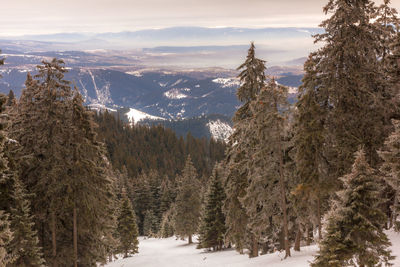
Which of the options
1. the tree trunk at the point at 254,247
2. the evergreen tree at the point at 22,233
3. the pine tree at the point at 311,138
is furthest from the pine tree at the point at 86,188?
the pine tree at the point at 311,138

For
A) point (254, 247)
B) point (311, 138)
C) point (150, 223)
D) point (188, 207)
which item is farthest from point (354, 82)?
point (150, 223)

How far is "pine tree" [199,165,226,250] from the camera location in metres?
41.4

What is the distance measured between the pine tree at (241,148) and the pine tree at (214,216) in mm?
12088

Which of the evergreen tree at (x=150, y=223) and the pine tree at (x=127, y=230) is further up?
the pine tree at (x=127, y=230)

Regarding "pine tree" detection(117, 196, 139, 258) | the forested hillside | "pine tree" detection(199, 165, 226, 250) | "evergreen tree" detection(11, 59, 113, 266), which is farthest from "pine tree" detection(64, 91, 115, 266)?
the forested hillside

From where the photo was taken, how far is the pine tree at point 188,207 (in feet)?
174

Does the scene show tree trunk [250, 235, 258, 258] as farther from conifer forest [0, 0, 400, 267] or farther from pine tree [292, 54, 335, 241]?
pine tree [292, 54, 335, 241]

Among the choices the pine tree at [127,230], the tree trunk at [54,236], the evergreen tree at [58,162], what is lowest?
the pine tree at [127,230]

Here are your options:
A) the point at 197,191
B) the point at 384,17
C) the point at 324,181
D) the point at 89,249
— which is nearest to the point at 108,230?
the point at 89,249

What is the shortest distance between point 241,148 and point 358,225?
13185 millimetres

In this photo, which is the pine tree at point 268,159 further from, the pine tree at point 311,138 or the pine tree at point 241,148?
the pine tree at point 241,148

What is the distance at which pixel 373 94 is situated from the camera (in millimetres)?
17719

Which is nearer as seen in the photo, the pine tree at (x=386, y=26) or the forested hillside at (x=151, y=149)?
the pine tree at (x=386, y=26)

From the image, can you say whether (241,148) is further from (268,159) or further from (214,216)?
(214,216)
